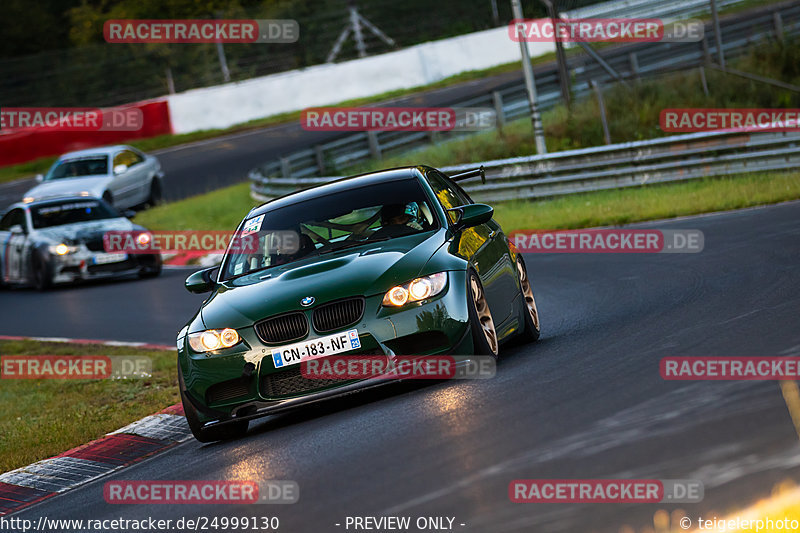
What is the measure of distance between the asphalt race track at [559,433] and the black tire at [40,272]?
1215cm

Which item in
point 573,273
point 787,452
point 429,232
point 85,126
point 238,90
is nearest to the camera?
point 787,452

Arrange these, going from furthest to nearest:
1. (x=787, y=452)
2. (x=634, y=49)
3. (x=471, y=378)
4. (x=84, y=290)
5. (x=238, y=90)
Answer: (x=238, y=90), (x=634, y=49), (x=84, y=290), (x=471, y=378), (x=787, y=452)

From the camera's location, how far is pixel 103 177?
26500 millimetres

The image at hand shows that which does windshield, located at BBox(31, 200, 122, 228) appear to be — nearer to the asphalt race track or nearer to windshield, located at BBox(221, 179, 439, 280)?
the asphalt race track

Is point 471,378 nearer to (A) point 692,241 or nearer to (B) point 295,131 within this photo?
(A) point 692,241

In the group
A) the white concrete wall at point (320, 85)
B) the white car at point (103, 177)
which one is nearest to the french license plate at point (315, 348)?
the white car at point (103, 177)

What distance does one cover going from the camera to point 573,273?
14469 millimetres

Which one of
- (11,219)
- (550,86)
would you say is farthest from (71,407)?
(550,86)

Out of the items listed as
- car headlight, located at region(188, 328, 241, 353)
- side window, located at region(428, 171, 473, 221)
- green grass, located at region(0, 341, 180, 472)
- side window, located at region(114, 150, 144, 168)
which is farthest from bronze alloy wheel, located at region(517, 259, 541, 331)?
side window, located at region(114, 150, 144, 168)

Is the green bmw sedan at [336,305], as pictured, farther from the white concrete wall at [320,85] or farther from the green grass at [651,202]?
the white concrete wall at [320,85]

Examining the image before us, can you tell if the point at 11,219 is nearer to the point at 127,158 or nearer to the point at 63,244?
the point at 63,244

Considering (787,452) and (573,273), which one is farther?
(573,273)

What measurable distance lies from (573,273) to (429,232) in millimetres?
6028

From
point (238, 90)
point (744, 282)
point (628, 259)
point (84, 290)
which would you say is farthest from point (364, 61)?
point (744, 282)
